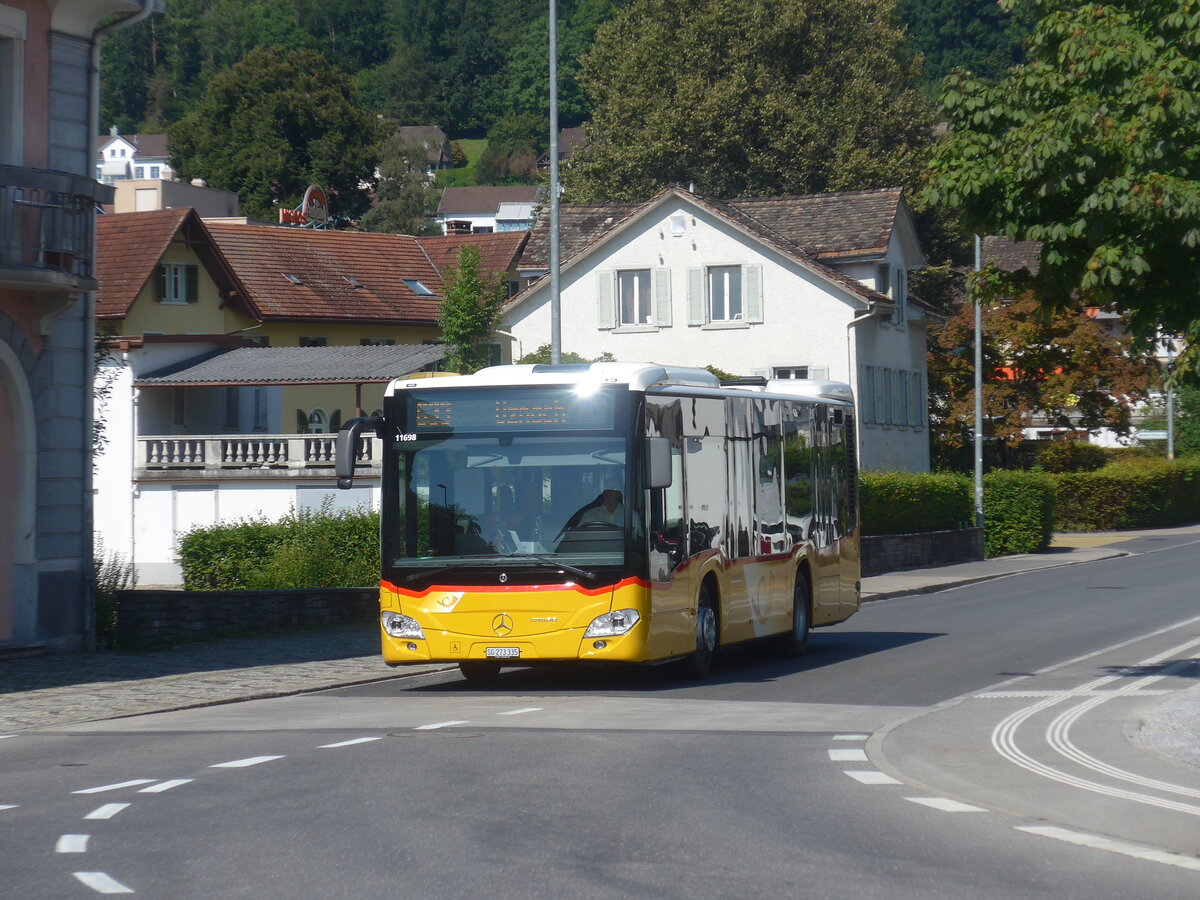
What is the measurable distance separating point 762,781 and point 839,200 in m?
48.9

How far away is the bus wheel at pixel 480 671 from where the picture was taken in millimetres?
17970

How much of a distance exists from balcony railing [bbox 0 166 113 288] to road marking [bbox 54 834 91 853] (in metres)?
10.8

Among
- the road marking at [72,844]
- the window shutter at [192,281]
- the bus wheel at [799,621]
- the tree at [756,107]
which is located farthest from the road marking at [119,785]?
the tree at [756,107]

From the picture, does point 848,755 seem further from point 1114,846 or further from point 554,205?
point 554,205

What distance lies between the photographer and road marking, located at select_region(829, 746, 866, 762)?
11.7m

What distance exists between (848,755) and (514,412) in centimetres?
559

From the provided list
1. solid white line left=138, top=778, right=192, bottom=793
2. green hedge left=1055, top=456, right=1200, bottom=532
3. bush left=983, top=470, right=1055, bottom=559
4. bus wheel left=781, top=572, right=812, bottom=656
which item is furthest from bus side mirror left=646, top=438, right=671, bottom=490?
green hedge left=1055, top=456, right=1200, bottom=532

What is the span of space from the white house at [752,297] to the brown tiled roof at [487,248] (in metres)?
17.6

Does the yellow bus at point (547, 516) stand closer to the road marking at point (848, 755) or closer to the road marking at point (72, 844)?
the road marking at point (848, 755)

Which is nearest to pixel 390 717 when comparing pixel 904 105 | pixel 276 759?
pixel 276 759

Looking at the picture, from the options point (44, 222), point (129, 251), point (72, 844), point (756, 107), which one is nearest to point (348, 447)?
point (44, 222)

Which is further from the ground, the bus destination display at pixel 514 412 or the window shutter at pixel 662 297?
the window shutter at pixel 662 297

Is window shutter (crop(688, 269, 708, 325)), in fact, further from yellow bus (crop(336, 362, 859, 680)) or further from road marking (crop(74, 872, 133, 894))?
road marking (crop(74, 872, 133, 894))

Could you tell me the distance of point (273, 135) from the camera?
8669cm
